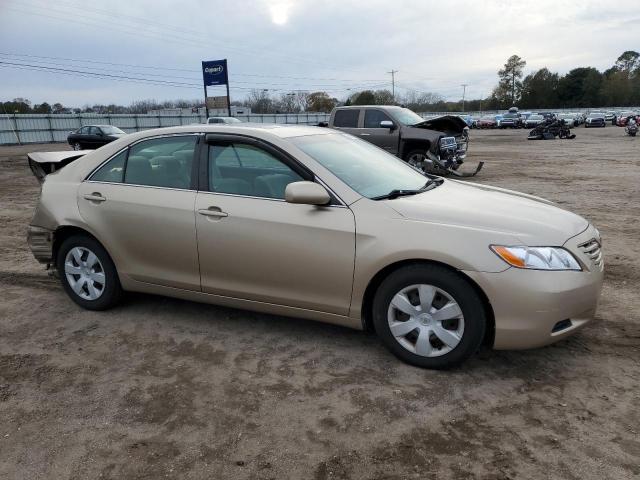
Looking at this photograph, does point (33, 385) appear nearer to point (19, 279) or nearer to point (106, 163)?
point (106, 163)

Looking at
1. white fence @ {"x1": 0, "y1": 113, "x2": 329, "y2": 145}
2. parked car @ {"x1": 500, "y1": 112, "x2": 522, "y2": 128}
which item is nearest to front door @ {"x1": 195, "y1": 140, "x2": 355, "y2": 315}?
white fence @ {"x1": 0, "y1": 113, "x2": 329, "y2": 145}

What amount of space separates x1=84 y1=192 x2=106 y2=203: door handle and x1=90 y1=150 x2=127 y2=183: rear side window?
14cm

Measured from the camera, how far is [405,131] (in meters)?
13.0

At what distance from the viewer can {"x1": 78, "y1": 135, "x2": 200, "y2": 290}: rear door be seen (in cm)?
407

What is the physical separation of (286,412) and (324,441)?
36 centimetres

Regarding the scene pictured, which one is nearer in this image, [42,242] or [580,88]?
[42,242]

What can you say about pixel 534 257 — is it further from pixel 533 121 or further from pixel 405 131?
pixel 533 121

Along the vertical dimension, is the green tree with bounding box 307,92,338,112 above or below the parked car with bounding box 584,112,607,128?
above

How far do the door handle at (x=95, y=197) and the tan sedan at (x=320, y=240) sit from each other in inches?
0.5

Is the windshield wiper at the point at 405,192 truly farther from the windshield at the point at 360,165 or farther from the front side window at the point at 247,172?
the front side window at the point at 247,172

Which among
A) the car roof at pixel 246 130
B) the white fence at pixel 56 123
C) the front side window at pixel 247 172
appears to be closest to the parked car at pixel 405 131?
the car roof at pixel 246 130

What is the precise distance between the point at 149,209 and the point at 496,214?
262 centimetres

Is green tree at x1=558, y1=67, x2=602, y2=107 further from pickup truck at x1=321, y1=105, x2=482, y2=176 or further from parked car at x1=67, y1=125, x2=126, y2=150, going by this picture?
pickup truck at x1=321, y1=105, x2=482, y2=176

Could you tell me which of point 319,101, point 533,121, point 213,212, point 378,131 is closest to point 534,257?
point 213,212
